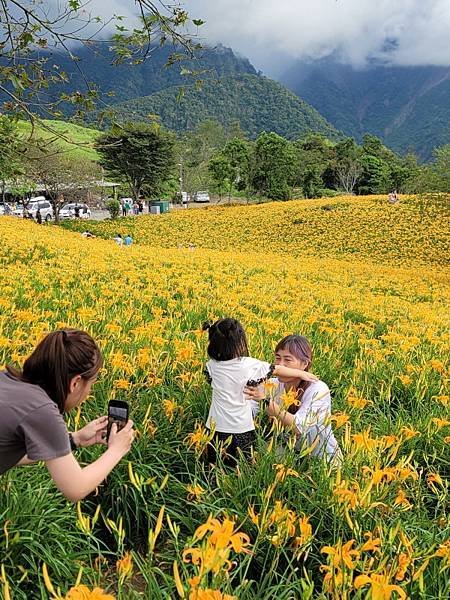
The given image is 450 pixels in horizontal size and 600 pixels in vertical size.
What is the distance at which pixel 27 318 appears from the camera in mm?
2902

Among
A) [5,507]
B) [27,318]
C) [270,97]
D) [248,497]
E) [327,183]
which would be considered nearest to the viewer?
[5,507]

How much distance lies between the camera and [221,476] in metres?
1.84

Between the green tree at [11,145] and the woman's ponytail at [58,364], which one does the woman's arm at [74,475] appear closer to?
the woman's ponytail at [58,364]

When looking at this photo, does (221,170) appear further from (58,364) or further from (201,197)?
(58,364)

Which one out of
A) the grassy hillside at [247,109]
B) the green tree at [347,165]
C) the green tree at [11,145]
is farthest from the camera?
the grassy hillside at [247,109]

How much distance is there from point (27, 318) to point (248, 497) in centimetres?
179

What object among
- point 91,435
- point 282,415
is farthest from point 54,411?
point 282,415

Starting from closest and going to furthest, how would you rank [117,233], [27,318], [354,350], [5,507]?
[5,507], [27,318], [354,350], [117,233]

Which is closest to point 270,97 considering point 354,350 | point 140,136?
point 140,136

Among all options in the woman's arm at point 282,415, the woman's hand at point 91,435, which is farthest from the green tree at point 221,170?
the woman's hand at point 91,435

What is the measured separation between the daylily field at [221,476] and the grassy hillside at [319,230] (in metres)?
11.8

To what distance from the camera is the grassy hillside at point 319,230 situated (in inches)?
699

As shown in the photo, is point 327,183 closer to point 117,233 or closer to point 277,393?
point 117,233

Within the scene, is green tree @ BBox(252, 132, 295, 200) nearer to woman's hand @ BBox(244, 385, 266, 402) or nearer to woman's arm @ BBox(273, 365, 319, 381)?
woman's arm @ BBox(273, 365, 319, 381)
